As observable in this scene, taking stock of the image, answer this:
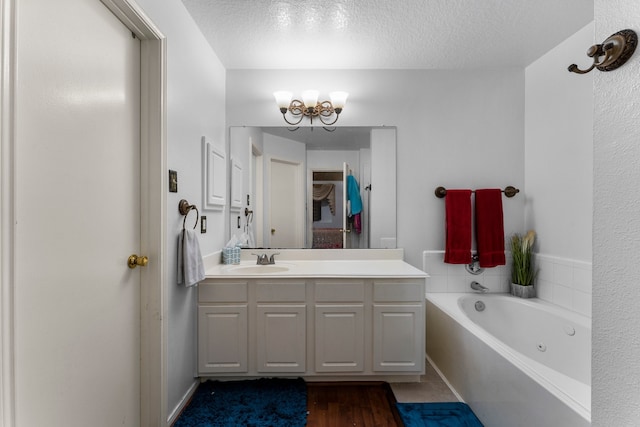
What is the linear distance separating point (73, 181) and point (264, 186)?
1.49 metres

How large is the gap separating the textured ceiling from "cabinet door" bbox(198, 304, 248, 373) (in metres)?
1.79

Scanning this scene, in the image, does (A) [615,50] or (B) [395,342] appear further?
(B) [395,342]

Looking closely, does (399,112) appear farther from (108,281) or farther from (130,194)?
(108,281)

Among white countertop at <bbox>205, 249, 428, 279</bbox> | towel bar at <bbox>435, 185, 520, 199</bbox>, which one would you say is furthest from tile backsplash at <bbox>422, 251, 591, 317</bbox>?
towel bar at <bbox>435, 185, 520, 199</bbox>

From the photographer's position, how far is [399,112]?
246cm

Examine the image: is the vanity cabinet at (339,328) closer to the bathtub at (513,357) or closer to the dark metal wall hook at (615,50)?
the bathtub at (513,357)

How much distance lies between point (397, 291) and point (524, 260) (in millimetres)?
1191

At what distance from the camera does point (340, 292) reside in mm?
1887

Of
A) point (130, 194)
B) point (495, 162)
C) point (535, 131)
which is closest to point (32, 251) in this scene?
point (130, 194)

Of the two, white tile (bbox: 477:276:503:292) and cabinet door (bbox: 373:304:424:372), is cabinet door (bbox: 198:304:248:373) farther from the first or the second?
white tile (bbox: 477:276:503:292)

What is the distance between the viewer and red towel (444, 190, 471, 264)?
7.71 feet

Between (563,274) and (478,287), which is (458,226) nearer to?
(478,287)

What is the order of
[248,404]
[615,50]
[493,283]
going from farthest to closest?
[493,283] → [248,404] → [615,50]

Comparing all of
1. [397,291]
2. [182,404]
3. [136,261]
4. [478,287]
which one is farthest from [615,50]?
[182,404]
